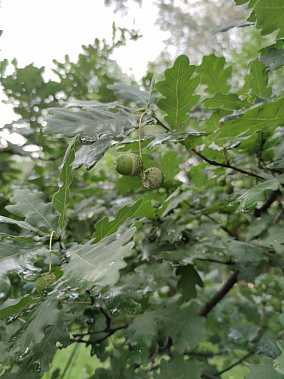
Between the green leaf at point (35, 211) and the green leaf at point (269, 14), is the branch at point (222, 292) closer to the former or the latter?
the green leaf at point (35, 211)

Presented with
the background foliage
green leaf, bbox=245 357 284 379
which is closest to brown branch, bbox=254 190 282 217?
the background foliage

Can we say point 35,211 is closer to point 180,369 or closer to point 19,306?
point 19,306

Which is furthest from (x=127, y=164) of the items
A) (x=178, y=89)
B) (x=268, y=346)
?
(x=268, y=346)

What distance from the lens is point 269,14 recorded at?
627mm

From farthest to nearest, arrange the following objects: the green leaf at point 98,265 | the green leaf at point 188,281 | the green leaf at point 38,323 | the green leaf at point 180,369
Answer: the green leaf at point 188,281 < the green leaf at point 180,369 < the green leaf at point 38,323 < the green leaf at point 98,265

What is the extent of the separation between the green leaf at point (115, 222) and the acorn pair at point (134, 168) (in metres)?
0.21

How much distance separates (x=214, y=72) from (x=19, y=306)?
88cm

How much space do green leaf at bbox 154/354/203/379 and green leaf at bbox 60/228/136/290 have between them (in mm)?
644

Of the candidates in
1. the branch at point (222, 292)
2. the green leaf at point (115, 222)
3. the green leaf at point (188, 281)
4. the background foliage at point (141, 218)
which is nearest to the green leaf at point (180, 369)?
the background foliage at point (141, 218)

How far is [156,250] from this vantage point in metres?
1.16

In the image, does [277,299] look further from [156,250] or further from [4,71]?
[4,71]

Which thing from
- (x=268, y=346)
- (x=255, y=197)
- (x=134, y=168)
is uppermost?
(x=134, y=168)

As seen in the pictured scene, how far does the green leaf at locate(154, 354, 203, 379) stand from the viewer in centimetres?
105

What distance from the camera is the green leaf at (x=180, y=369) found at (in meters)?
1.05
